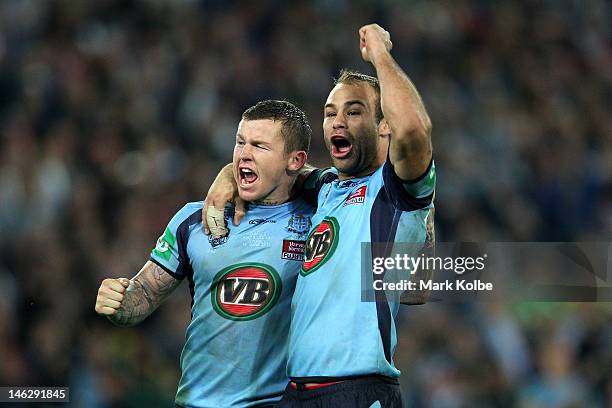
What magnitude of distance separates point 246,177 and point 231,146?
443 centimetres

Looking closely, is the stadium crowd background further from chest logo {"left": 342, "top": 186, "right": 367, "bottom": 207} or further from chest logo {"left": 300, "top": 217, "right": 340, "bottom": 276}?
chest logo {"left": 342, "top": 186, "right": 367, "bottom": 207}

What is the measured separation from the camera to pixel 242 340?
4074 millimetres

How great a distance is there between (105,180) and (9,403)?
2309 mm

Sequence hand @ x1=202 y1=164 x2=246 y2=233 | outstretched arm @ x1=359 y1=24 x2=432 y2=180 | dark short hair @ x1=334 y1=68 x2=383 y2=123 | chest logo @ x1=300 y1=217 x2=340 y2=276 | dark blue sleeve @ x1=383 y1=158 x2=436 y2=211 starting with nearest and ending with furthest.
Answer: outstretched arm @ x1=359 y1=24 x2=432 y2=180 → dark blue sleeve @ x1=383 y1=158 x2=436 y2=211 → chest logo @ x1=300 y1=217 x2=340 y2=276 → dark short hair @ x1=334 y1=68 x2=383 y2=123 → hand @ x1=202 y1=164 x2=246 y2=233

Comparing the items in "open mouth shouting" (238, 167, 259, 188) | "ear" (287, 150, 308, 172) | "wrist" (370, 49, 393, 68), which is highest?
"wrist" (370, 49, 393, 68)

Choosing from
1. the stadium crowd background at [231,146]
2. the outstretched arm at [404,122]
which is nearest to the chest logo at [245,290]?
the outstretched arm at [404,122]

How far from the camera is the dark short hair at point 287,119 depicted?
14.0 feet

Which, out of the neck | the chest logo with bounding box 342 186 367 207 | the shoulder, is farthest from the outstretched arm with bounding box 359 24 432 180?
the shoulder

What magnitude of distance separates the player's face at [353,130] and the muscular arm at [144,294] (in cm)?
91

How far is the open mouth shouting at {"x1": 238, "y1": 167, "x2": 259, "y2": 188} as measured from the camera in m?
4.20

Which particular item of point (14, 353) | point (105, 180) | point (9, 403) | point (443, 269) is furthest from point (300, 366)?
point (105, 180)

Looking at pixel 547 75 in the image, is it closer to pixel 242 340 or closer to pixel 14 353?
pixel 14 353

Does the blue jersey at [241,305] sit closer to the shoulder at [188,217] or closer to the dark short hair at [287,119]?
the shoulder at [188,217]

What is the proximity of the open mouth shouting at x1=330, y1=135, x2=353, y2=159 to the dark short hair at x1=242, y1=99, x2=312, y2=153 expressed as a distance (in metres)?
0.34
